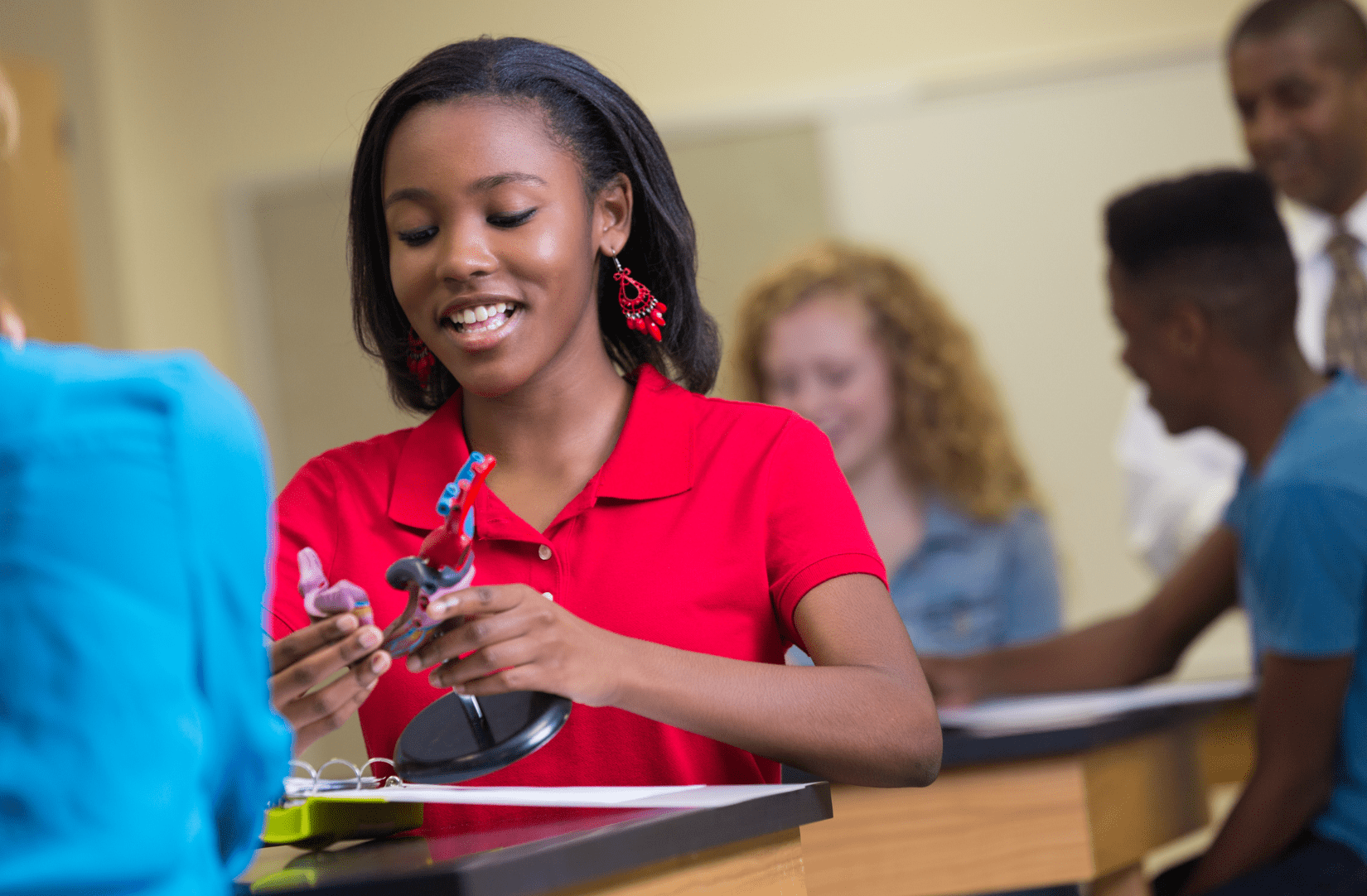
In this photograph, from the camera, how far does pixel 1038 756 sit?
185 centimetres

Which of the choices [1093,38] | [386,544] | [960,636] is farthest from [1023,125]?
[386,544]

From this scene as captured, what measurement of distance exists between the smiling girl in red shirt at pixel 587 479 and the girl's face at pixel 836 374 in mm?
1506

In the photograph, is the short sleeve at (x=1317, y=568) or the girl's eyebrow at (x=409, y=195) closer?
the girl's eyebrow at (x=409, y=195)

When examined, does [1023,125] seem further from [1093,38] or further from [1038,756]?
[1038,756]

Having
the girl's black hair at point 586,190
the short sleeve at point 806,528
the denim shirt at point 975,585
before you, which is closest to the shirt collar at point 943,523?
the denim shirt at point 975,585

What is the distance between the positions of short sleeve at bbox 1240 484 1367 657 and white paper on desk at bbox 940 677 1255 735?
0.70 feet

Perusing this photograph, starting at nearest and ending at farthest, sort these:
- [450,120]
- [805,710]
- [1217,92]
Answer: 1. [805,710]
2. [450,120]
3. [1217,92]

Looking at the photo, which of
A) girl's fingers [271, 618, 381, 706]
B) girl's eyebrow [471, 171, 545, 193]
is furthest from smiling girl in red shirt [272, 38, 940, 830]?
girl's fingers [271, 618, 381, 706]

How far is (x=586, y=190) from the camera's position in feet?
4.50

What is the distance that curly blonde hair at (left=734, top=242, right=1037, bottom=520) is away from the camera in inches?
116

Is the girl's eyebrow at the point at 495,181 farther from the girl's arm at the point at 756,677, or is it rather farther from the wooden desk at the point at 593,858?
the wooden desk at the point at 593,858

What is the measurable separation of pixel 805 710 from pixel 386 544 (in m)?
0.43

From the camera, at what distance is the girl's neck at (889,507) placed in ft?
9.37

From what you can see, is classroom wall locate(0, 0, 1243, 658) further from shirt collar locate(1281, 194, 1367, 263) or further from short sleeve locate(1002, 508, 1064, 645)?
short sleeve locate(1002, 508, 1064, 645)
